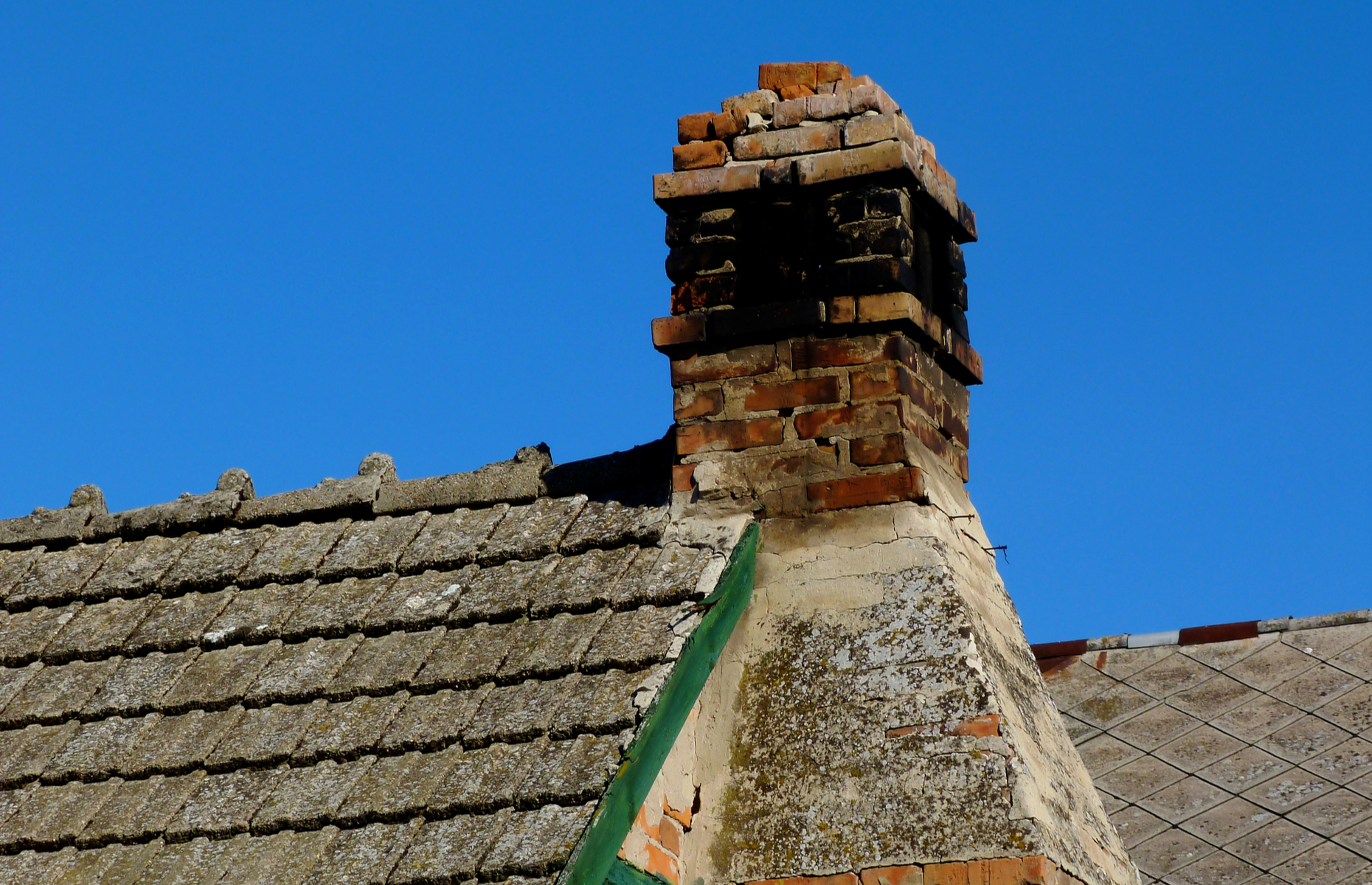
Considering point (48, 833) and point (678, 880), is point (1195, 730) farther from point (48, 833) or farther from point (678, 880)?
point (48, 833)

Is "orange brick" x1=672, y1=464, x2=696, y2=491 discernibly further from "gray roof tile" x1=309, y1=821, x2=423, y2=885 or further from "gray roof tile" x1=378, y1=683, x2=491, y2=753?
"gray roof tile" x1=309, y1=821, x2=423, y2=885

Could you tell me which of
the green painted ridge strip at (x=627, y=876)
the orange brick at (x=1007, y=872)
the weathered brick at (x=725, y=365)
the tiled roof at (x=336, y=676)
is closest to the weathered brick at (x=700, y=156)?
the weathered brick at (x=725, y=365)

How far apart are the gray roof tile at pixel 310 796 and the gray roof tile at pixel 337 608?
26.0 inches

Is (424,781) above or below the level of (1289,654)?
below

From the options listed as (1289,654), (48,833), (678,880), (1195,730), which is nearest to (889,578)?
(678,880)

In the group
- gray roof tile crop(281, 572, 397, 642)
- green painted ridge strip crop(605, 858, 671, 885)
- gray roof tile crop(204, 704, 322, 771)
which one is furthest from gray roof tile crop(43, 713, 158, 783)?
green painted ridge strip crop(605, 858, 671, 885)

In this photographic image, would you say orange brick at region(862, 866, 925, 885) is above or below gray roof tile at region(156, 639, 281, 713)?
below

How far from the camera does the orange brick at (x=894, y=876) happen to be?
13.6ft

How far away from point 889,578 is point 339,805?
168 centimetres

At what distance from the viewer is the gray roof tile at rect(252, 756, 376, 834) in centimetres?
409

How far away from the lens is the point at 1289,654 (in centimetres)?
742

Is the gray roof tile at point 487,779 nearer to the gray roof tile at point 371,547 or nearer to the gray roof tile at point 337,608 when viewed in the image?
the gray roof tile at point 337,608

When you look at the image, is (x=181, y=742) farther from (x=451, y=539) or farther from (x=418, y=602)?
(x=451, y=539)

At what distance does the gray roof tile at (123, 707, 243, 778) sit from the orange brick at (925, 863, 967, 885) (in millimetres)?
1980
